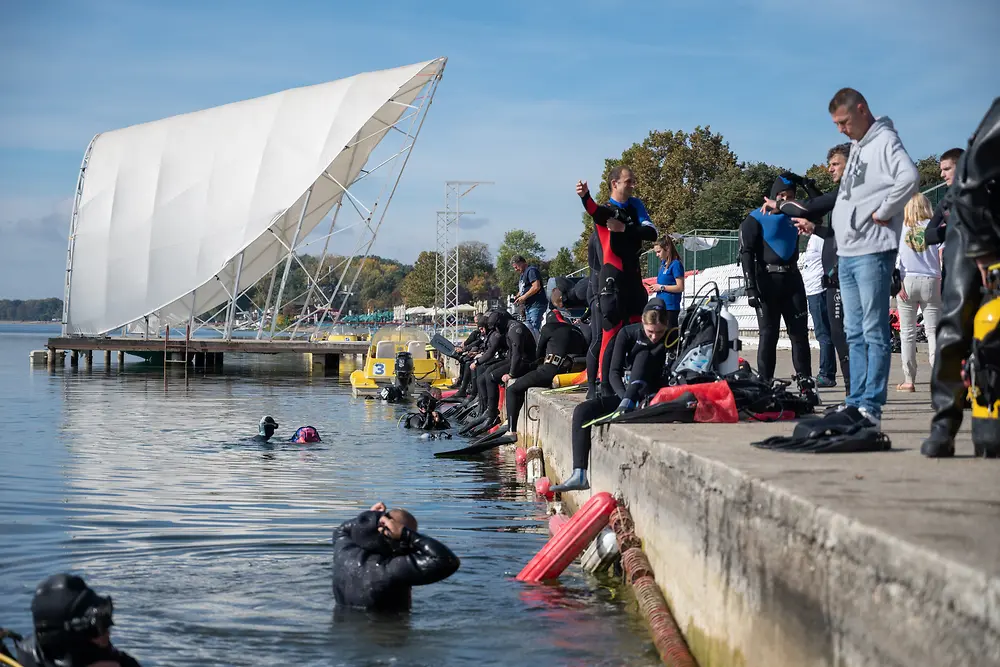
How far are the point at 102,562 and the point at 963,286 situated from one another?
5809mm

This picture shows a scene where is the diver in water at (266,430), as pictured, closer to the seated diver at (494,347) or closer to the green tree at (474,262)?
the seated diver at (494,347)

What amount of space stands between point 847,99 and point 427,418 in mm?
11881

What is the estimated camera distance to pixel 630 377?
7.98 meters

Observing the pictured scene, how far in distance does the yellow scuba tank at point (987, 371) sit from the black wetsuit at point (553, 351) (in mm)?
8120

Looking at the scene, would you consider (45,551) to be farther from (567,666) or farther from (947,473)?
(947,473)

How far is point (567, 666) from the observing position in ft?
17.4

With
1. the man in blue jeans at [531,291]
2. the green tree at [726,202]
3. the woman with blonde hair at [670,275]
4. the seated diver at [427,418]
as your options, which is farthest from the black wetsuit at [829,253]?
the green tree at [726,202]

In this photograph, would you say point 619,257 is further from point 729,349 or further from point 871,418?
point 871,418

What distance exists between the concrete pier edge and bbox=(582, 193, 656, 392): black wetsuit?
100 inches

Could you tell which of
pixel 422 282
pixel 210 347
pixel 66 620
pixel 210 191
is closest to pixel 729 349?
pixel 66 620

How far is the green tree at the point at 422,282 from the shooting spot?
120938 mm

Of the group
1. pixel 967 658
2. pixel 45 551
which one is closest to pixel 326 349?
pixel 45 551

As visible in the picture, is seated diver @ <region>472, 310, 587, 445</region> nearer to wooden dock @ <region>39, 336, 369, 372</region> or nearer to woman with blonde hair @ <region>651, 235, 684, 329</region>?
woman with blonde hair @ <region>651, 235, 684, 329</region>

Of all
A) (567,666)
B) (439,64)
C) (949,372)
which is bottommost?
(567,666)
